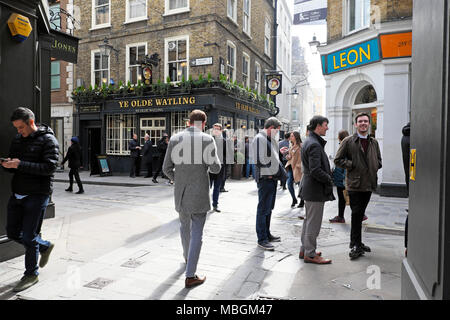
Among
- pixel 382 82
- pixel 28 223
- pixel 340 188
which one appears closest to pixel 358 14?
pixel 382 82

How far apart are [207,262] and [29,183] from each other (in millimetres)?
2286

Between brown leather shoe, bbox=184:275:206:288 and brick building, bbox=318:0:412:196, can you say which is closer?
brown leather shoe, bbox=184:275:206:288

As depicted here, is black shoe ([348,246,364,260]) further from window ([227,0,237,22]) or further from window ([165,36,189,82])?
window ([227,0,237,22])

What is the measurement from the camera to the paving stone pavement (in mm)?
3312

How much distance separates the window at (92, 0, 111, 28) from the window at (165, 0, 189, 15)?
378 cm

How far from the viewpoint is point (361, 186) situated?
443 centimetres

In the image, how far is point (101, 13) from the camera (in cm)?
1788

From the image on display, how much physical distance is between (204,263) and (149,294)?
104 centimetres

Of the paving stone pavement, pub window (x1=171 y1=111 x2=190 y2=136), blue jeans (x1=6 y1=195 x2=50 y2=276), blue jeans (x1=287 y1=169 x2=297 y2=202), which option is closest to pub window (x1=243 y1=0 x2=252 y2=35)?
pub window (x1=171 y1=111 x2=190 y2=136)

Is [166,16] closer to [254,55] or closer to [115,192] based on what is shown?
[254,55]

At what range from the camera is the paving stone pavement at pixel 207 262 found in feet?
10.9

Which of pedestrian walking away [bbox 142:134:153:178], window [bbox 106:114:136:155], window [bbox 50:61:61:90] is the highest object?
window [bbox 50:61:61:90]

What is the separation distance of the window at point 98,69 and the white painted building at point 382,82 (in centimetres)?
1190
